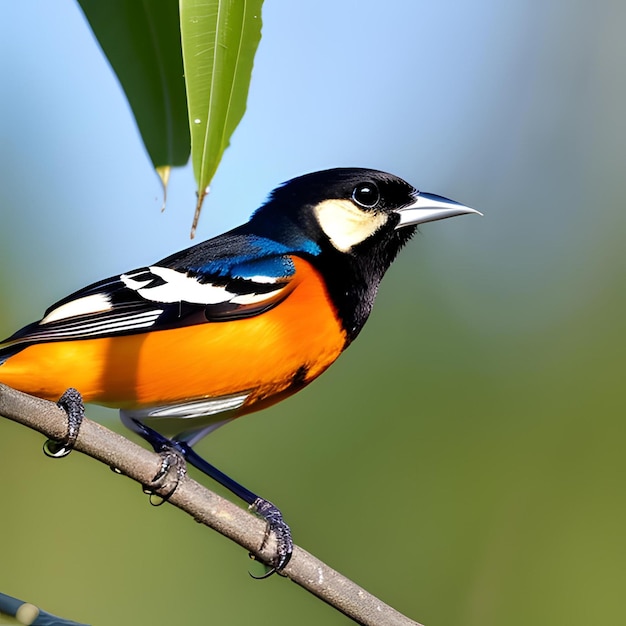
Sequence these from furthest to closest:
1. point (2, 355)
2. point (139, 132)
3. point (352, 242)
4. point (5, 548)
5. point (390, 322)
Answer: point (390, 322)
point (5, 548)
point (352, 242)
point (2, 355)
point (139, 132)

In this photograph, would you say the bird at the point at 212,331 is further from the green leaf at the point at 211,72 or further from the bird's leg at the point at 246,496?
→ the green leaf at the point at 211,72

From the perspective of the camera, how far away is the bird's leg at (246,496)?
6.61 feet

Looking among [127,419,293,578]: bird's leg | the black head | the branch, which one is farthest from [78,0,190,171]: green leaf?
the black head

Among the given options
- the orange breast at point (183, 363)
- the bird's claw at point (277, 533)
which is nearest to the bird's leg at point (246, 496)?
the bird's claw at point (277, 533)

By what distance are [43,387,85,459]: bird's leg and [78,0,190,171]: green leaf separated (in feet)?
1.68

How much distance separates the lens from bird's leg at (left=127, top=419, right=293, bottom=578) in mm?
2015

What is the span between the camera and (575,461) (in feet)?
15.5

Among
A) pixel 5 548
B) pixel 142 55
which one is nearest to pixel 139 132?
pixel 142 55

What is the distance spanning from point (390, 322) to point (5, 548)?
2.19 m

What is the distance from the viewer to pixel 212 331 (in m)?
2.08

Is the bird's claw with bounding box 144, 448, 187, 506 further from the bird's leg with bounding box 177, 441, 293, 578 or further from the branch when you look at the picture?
the bird's leg with bounding box 177, 441, 293, 578

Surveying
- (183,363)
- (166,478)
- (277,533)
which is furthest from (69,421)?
(277,533)

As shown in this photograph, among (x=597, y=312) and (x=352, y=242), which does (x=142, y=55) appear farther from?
(x=597, y=312)

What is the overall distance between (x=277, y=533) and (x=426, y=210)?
88 centimetres
